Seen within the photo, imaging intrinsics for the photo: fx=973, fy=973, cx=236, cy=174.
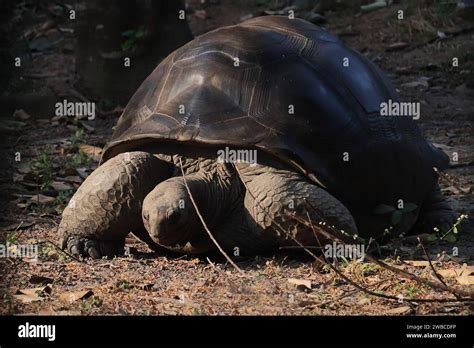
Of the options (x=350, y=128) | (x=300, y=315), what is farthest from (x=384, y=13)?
(x=300, y=315)

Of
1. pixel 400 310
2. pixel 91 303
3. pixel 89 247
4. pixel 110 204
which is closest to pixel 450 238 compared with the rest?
pixel 400 310

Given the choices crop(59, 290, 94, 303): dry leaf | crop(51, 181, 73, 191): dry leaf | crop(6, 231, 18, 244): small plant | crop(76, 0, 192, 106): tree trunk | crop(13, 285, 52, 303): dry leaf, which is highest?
crop(76, 0, 192, 106): tree trunk

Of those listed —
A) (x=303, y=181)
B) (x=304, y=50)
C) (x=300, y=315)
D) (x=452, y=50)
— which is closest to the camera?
(x=300, y=315)

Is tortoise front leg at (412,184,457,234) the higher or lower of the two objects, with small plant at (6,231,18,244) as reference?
higher

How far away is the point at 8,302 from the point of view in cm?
468

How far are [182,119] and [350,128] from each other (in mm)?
996

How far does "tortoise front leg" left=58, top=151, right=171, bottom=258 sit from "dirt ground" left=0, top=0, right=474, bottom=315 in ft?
0.43

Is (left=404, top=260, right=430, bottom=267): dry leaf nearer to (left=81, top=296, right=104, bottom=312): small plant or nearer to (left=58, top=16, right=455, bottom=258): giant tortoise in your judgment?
(left=58, top=16, right=455, bottom=258): giant tortoise

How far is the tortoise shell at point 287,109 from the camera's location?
5566 mm

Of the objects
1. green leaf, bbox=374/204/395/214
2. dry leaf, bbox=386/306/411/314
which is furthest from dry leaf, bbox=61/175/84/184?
dry leaf, bbox=386/306/411/314

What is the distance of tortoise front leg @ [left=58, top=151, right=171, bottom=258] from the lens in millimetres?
5660

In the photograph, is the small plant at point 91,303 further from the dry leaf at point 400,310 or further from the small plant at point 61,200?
the small plant at point 61,200

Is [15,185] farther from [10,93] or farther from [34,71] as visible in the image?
[34,71]

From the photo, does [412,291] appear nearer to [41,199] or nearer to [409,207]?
[409,207]
